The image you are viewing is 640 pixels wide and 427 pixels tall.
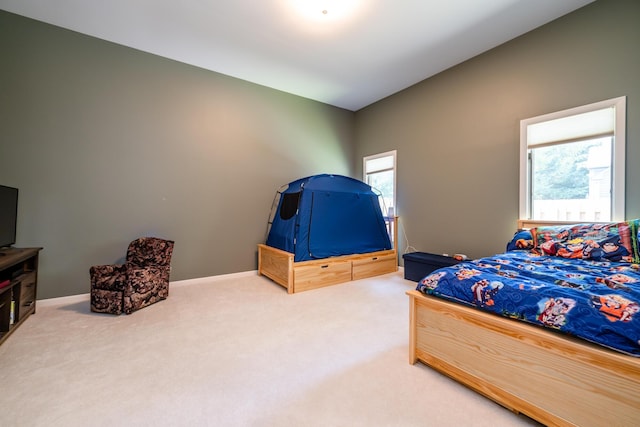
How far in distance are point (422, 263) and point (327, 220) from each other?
51.4 inches

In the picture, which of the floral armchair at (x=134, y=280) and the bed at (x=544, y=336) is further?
the floral armchair at (x=134, y=280)

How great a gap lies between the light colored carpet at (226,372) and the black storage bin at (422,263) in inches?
34.2

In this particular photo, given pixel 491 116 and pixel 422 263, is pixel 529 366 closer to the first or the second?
pixel 422 263

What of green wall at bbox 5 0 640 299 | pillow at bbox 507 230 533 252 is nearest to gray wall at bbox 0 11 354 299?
green wall at bbox 5 0 640 299

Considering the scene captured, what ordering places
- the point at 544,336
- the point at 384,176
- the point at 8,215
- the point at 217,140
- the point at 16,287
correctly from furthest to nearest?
the point at 384,176 < the point at 217,140 < the point at 8,215 < the point at 16,287 < the point at 544,336

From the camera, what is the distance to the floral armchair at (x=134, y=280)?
7.63 ft

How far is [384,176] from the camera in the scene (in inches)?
173

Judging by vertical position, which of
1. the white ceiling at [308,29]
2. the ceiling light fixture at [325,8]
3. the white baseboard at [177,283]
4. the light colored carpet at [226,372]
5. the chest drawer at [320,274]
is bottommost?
the light colored carpet at [226,372]

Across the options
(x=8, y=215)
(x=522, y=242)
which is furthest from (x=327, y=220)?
(x=8, y=215)

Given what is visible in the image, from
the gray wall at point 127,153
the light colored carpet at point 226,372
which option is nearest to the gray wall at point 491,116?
the light colored carpet at point 226,372

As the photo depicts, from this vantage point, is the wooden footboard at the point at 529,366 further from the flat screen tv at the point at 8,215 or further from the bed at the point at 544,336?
the flat screen tv at the point at 8,215

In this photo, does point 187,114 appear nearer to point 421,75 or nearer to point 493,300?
point 421,75

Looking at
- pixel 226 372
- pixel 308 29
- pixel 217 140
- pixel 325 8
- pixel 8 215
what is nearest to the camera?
pixel 226 372

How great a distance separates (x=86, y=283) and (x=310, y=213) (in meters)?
2.51
